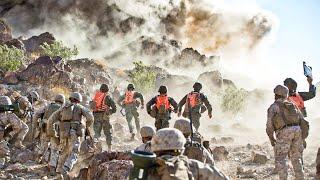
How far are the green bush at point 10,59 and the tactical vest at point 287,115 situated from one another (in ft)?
71.8

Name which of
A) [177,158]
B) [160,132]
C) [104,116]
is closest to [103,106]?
[104,116]

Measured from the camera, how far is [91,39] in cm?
5894

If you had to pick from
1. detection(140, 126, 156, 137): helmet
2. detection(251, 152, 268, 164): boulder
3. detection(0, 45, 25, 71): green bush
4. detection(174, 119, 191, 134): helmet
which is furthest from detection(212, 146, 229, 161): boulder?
detection(0, 45, 25, 71): green bush

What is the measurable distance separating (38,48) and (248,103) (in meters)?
16.3

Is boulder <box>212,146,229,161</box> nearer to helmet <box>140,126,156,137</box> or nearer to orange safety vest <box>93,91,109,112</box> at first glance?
orange safety vest <box>93,91,109,112</box>

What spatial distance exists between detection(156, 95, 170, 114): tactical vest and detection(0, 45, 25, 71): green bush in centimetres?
1803

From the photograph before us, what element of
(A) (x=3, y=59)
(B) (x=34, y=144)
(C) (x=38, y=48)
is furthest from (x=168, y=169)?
(C) (x=38, y=48)

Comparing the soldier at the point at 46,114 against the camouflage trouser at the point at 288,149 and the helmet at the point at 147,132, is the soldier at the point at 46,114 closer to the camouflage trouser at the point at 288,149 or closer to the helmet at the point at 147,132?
the helmet at the point at 147,132

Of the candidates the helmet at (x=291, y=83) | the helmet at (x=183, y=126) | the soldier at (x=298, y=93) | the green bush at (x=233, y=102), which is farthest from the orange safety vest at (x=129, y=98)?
the green bush at (x=233, y=102)

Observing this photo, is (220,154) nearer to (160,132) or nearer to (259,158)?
(259,158)

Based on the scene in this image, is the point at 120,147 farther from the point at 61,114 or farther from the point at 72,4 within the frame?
the point at 72,4

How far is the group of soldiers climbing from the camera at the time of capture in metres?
3.64

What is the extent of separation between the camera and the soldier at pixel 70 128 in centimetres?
853

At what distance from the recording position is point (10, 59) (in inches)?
1055
